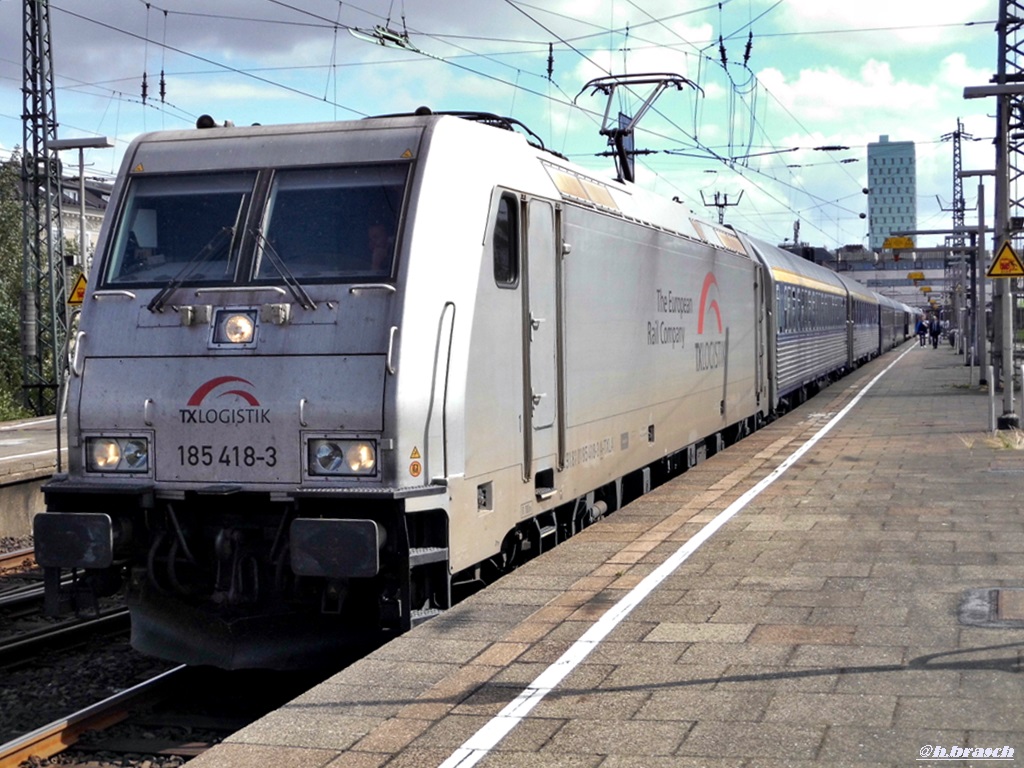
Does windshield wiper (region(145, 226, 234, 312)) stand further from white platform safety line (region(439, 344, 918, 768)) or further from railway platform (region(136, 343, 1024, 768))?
white platform safety line (region(439, 344, 918, 768))

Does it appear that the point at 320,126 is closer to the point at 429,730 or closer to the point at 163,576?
the point at 163,576

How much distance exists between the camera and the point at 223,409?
7051mm

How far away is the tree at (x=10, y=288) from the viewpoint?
3178cm

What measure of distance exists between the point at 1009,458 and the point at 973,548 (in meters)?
6.63

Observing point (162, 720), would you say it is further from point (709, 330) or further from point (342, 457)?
point (709, 330)

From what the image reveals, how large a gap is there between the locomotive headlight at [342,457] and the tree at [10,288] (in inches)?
959

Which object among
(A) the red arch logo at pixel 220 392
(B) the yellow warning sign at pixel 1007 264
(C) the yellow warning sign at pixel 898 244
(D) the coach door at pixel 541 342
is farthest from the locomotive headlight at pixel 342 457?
(C) the yellow warning sign at pixel 898 244

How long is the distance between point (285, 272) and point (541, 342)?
203 centimetres

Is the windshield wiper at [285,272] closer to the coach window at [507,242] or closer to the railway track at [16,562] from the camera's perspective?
the coach window at [507,242]

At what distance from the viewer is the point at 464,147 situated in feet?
24.8

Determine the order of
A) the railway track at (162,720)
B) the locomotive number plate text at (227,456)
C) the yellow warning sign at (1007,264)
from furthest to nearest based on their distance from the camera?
1. the yellow warning sign at (1007,264)
2. the locomotive number plate text at (227,456)
3. the railway track at (162,720)

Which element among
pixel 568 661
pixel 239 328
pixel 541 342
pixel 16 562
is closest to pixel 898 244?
pixel 16 562

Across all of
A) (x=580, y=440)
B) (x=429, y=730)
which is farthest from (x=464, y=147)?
(x=429, y=730)

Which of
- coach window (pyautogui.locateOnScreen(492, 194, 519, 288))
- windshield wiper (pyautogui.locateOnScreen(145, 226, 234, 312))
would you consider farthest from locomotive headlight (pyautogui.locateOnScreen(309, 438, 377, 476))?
coach window (pyautogui.locateOnScreen(492, 194, 519, 288))
